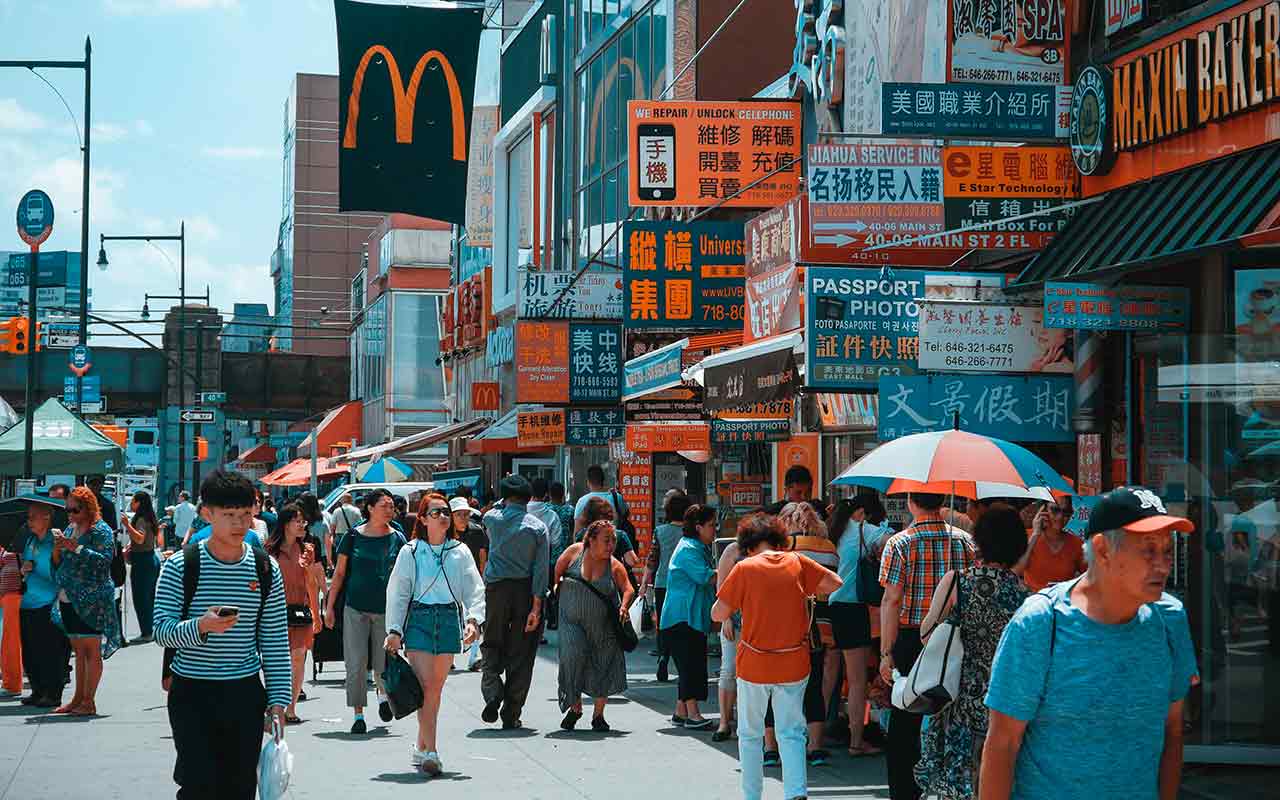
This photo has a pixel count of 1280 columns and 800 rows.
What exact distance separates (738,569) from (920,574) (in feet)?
3.91

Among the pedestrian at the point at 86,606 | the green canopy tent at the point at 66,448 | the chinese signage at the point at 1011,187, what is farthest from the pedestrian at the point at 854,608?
the green canopy tent at the point at 66,448

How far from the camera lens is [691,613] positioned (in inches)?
544

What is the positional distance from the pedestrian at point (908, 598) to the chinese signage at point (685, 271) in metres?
13.9

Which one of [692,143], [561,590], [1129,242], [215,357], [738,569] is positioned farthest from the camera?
[215,357]

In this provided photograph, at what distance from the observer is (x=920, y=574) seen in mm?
8984

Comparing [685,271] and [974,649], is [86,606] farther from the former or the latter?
[685,271]

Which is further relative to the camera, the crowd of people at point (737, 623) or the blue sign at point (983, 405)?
the blue sign at point (983, 405)

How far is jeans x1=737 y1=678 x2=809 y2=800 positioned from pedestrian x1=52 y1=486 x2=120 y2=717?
6971 mm

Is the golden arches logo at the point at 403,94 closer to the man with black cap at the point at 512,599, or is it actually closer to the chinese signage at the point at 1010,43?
the man with black cap at the point at 512,599

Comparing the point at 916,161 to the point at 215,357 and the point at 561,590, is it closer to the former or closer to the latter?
the point at 561,590

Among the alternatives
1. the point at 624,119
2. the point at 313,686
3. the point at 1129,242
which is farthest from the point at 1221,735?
the point at 624,119

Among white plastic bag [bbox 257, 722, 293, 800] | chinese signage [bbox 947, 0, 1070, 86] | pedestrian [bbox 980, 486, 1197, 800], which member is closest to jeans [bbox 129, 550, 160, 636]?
chinese signage [bbox 947, 0, 1070, 86]

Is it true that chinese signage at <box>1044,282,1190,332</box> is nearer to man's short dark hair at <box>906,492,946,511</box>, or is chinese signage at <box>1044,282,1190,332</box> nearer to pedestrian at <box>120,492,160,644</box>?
man's short dark hair at <box>906,492,946,511</box>

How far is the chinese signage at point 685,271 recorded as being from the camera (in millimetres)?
22906
